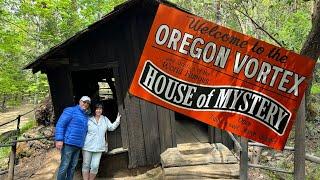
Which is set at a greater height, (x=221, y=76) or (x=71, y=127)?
(x=221, y=76)

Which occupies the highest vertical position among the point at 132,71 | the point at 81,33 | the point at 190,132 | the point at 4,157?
the point at 81,33

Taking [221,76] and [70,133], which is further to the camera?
[70,133]

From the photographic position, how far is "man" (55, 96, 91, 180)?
6.75m

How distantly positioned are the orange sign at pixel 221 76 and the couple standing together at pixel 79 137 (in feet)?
13.0

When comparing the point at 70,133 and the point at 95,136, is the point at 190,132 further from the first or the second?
the point at 70,133

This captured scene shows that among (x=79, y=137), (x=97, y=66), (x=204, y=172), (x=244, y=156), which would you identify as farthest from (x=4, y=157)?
(x=244, y=156)

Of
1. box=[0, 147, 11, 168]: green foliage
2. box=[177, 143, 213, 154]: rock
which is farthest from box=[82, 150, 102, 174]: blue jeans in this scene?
box=[0, 147, 11, 168]: green foliage

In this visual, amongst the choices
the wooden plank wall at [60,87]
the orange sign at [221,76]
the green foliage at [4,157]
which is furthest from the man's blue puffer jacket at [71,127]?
the green foliage at [4,157]

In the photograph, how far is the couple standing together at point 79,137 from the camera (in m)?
6.78

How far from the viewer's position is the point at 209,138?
354 inches

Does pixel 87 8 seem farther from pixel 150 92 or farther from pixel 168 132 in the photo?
pixel 150 92

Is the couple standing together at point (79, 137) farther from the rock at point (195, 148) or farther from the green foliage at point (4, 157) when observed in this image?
the green foliage at point (4, 157)

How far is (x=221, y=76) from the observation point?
3.21 meters

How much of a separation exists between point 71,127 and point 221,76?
4.36 m
